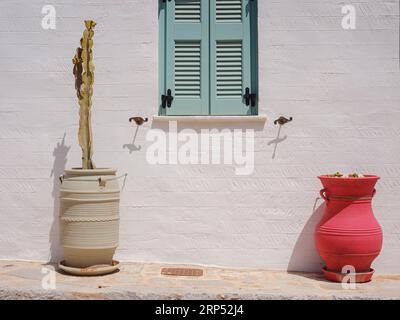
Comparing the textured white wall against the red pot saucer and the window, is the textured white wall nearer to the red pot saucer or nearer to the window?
the window

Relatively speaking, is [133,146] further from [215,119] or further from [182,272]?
[182,272]

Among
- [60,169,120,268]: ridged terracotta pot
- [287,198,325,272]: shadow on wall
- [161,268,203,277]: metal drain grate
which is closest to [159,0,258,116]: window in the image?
[60,169,120,268]: ridged terracotta pot

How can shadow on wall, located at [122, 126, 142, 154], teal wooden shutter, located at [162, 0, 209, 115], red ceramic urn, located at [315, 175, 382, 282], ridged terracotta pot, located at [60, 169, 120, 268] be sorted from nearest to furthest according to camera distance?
red ceramic urn, located at [315, 175, 382, 282] < ridged terracotta pot, located at [60, 169, 120, 268] < shadow on wall, located at [122, 126, 142, 154] < teal wooden shutter, located at [162, 0, 209, 115]

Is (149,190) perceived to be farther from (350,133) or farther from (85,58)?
(350,133)

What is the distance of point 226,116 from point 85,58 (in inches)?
62.2

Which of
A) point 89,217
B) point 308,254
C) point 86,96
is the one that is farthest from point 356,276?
point 86,96

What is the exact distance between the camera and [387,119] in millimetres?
5289

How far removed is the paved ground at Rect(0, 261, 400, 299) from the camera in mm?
4270

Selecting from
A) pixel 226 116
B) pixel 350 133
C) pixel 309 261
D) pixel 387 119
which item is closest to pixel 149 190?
pixel 226 116

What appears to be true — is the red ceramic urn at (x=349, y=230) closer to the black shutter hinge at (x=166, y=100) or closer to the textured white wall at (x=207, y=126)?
the textured white wall at (x=207, y=126)

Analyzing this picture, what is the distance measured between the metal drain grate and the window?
65.7 inches

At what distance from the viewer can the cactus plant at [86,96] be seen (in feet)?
16.5

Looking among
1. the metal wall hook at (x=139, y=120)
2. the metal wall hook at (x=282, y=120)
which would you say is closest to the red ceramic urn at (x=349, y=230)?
the metal wall hook at (x=282, y=120)

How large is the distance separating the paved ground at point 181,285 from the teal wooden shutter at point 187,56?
183 centimetres
